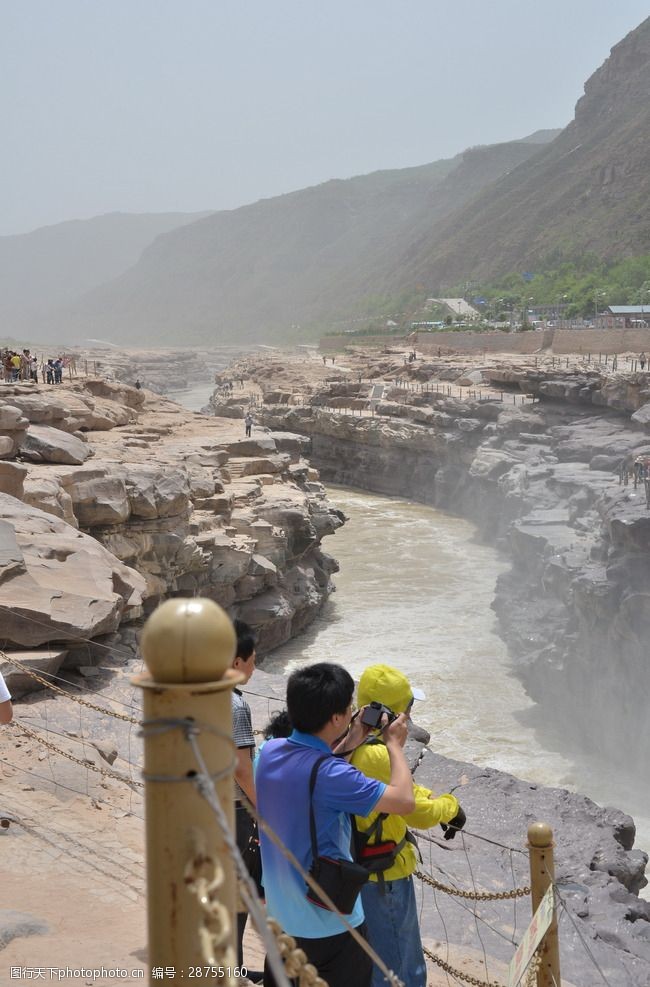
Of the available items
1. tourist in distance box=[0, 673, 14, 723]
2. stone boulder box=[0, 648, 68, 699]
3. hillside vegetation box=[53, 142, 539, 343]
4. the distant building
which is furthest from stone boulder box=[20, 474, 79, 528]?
hillside vegetation box=[53, 142, 539, 343]

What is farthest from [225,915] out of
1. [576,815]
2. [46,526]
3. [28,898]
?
[46,526]

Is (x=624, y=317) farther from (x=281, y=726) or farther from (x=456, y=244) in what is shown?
(x=456, y=244)

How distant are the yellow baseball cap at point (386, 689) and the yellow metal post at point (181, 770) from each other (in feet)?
5.33

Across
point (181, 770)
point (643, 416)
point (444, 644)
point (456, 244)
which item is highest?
point (456, 244)

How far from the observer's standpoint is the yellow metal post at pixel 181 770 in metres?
1.49

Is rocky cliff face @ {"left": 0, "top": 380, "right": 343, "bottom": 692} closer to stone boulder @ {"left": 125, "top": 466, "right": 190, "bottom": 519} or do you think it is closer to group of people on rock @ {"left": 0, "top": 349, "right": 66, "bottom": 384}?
stone boulder @ {"left": 125, "top": 466, "right": 190, "bottom": 519}

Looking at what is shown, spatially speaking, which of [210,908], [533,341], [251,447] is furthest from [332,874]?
[533,341]

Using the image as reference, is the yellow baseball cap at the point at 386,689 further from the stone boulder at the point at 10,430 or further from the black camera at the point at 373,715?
the stone boulder at the point at 10,430

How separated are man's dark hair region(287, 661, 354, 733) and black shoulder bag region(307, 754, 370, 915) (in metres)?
0.12

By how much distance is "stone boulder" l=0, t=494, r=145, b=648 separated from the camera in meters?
8.45

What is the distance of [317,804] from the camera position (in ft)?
8.96

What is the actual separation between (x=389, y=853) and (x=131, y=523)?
41.1ft

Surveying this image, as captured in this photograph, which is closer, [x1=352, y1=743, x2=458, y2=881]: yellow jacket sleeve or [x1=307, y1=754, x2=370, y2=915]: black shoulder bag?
[x1=307, y1=754, x2=370, y2=915]: black shoulder bag

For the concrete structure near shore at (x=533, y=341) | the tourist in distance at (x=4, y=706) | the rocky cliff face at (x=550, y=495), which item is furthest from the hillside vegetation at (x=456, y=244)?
the tourist in distance at (x=4, y=706)
